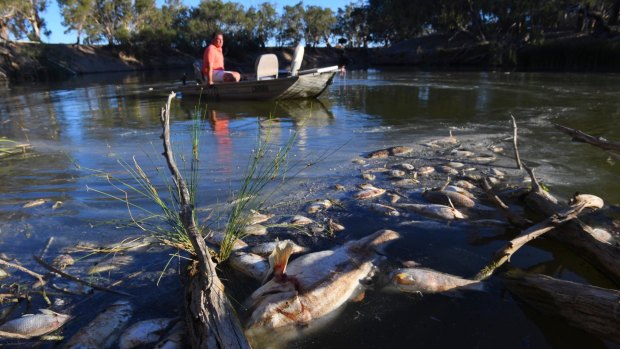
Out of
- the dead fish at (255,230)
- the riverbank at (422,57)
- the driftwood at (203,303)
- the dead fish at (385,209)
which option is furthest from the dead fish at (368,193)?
the riverbank at (422,57)

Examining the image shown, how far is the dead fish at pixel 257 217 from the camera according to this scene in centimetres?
373

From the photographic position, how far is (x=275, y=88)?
39.9 feet

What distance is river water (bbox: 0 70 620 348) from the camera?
7.81 feet

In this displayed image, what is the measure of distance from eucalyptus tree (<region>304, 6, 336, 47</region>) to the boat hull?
7201 centimetres

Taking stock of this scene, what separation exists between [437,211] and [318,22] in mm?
81929

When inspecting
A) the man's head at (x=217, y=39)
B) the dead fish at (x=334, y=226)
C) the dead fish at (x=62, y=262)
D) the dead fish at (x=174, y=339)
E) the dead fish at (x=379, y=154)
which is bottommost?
the dead fish at (x=174, y=339)

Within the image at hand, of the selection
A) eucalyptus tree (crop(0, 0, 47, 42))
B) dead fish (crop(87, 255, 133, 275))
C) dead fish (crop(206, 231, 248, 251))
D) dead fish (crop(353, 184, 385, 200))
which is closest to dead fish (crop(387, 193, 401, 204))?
dead fish (crop(353, 184, 385, 200))

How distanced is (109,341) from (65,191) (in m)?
3.13

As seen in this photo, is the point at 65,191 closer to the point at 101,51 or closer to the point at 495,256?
the point at 495,256

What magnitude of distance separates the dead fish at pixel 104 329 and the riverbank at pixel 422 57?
2676 cm

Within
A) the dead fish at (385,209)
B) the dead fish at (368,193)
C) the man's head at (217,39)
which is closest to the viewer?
the dead fish at (385,209)

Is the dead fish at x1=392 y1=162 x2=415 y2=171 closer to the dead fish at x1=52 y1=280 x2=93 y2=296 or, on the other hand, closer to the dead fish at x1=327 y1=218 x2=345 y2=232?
the dead fish at x1=327 y1=218 x2=345 y2=232

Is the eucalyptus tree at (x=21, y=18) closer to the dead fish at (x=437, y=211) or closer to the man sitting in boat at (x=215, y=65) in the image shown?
the man sitting in boat at (x=215, y=65)

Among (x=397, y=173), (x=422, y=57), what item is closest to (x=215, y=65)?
(x=397, y=173)
